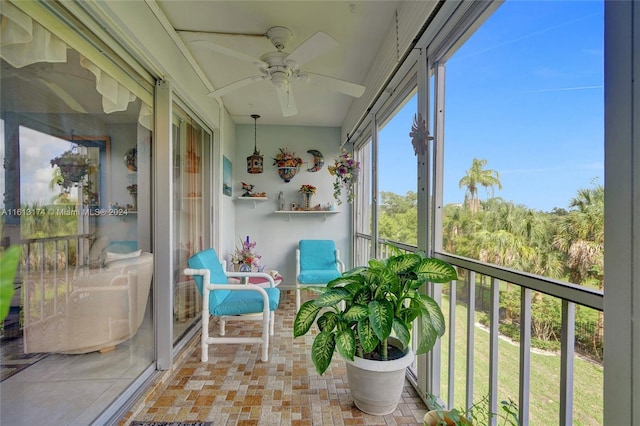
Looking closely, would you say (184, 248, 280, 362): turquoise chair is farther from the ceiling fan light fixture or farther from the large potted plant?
the ceiling fan light fixture

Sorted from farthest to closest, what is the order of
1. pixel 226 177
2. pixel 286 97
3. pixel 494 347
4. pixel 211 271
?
pixel 226 177
pixel 211 271
pixel 286 97
pixel 494 347

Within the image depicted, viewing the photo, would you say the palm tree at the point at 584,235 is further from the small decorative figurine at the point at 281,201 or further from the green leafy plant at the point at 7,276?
the small decorative figurine at the point at 281,201

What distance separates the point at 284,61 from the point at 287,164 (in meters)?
2.35

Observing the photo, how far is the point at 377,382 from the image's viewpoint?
5.22ft

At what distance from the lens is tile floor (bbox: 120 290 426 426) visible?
1.61 metres

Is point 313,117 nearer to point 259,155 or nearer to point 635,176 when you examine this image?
point 259,155

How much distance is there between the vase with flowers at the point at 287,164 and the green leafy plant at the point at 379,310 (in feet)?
9.06

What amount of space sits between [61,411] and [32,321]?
0.49 metres

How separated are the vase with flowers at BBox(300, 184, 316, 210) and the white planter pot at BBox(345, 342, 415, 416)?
2.86m

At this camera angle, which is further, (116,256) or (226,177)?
(226,177)

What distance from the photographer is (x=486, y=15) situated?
129cm

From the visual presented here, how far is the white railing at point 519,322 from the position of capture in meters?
0.90

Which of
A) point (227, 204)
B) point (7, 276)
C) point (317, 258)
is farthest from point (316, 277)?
point (7, 276)

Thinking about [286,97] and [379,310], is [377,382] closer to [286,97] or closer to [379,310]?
[379,310]
